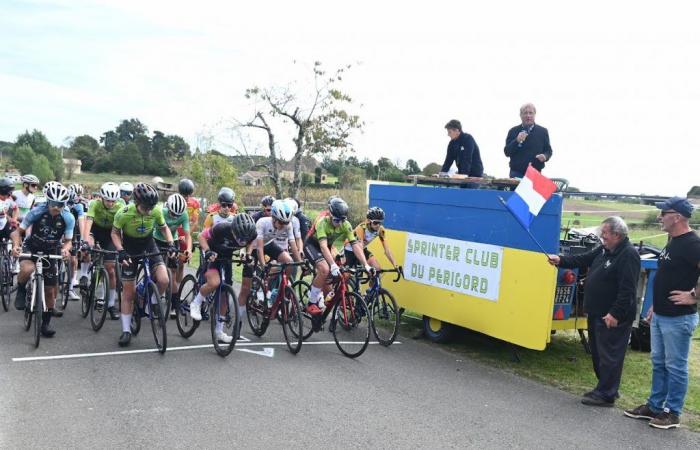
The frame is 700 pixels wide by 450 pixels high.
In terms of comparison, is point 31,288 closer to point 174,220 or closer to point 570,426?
point 174,220

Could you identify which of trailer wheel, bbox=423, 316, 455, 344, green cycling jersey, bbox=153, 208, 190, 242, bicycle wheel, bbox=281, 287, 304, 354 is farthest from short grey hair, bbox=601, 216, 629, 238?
green cycling jersey, bbox=153, 208, 190, 242

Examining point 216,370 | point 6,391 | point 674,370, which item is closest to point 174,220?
point 216,370

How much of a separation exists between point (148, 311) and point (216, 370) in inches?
51.2

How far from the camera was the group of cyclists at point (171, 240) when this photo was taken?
7820 mm

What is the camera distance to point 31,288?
26.3 ft

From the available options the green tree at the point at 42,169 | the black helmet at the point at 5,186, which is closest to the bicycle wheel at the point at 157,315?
the black helmet at the point at 5,186

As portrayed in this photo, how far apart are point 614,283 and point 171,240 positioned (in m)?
5.37

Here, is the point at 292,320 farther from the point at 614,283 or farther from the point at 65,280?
the point at 65,280

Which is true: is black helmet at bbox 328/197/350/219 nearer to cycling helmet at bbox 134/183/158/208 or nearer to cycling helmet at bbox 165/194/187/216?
cycling helmet at bbox 165/194/187/216

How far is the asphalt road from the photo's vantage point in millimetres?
5148

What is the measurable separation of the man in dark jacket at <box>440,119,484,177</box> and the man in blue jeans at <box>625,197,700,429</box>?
418cm

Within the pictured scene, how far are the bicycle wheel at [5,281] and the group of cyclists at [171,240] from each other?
904mm

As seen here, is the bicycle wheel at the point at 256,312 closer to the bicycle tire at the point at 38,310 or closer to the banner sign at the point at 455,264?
the banner sign at the point at 455,264

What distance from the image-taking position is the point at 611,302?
21.3 feet
